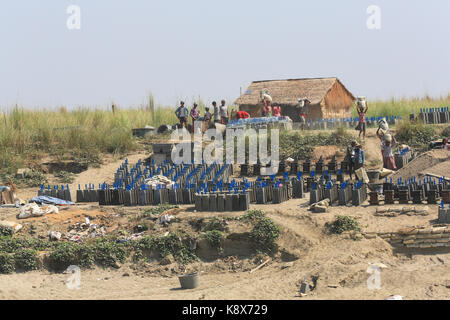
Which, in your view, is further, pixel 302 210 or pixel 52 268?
pixel 302 210

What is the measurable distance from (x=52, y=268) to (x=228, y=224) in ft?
10.7

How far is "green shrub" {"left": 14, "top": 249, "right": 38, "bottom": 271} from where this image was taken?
42.4ft

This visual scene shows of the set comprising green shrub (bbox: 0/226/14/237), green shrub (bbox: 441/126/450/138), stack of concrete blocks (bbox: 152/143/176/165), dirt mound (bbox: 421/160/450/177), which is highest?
green shrub (bbox: 441/126/450/138)

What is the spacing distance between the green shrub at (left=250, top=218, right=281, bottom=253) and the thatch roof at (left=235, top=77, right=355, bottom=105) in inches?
509

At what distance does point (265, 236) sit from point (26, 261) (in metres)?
4.24

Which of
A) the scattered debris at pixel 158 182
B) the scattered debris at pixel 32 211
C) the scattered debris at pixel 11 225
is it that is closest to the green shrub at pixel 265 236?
the scattered debris at pixel 158 182

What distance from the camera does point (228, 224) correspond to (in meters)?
13.5

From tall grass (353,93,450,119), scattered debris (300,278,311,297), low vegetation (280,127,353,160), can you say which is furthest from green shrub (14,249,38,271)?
tall grass (353,93,450,119)

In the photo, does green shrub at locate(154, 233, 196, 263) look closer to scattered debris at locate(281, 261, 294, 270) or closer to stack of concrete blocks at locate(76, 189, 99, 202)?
scattered debris at locate(281, 261, 294, 270)

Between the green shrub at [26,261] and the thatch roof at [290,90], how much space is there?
14.6 m

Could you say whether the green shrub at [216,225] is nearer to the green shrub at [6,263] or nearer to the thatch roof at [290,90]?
the green shrub at [6,263]

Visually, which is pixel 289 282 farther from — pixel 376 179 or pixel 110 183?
pixel 110 183

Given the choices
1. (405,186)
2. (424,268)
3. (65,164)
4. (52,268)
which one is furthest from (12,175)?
(424,268)

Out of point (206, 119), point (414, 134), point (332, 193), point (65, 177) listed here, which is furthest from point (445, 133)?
point (65, 177)
